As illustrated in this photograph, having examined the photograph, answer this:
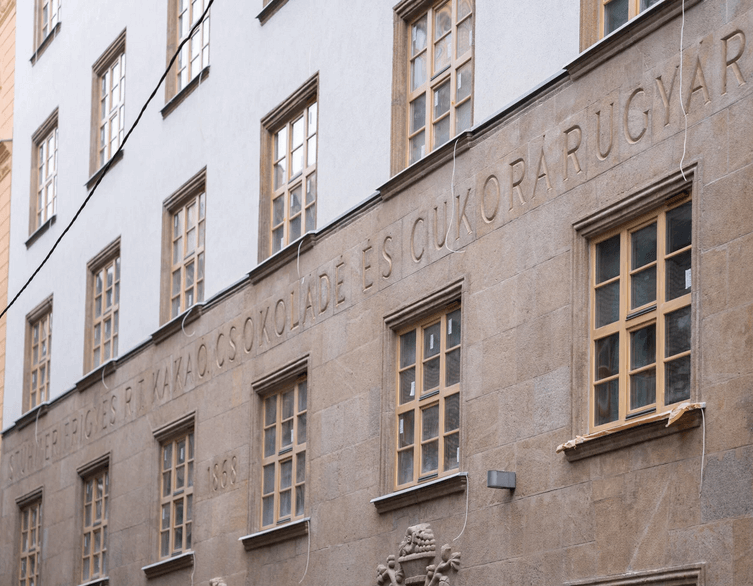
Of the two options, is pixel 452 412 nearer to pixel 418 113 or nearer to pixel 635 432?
pixel 635 432

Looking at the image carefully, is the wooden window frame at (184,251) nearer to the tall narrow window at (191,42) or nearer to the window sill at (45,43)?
the tall narrow window at (191,42)

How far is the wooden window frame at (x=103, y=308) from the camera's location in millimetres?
26078

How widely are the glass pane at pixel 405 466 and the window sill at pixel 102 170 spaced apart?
1061cm

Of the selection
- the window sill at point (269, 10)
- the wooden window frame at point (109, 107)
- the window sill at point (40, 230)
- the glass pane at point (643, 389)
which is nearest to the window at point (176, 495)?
the window sill at point (269, 10)

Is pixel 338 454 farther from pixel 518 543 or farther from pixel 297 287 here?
pixel 518 543

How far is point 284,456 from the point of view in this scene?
19391 mm

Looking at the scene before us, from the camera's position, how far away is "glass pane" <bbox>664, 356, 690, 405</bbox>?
41.3 feet

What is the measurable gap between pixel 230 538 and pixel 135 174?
7786 mm

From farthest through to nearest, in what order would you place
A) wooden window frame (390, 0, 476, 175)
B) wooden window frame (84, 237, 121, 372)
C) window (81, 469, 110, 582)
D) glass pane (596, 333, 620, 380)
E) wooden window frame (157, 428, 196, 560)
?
1. wooden window frame (84, 237, 121, 372)
2. window (81, 469, 110, 582)
3. wooden window frame (157, 428, 196, 560)
4. wooden window frame (390, 0, 476, 175)
5. glass pane (596, 333, 620, 380)

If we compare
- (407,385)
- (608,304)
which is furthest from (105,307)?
(608,304)

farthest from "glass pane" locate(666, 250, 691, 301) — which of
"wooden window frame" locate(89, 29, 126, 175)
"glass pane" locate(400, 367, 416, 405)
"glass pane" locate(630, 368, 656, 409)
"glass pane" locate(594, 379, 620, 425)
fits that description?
"wooden window frame" locate(89, 29, 126, 175)

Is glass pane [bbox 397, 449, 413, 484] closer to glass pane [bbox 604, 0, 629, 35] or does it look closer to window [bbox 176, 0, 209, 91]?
glass pane [bbox 604, 0, 629, 35]

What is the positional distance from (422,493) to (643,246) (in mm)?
3891

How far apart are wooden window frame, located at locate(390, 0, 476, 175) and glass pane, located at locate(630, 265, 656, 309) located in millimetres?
3857
